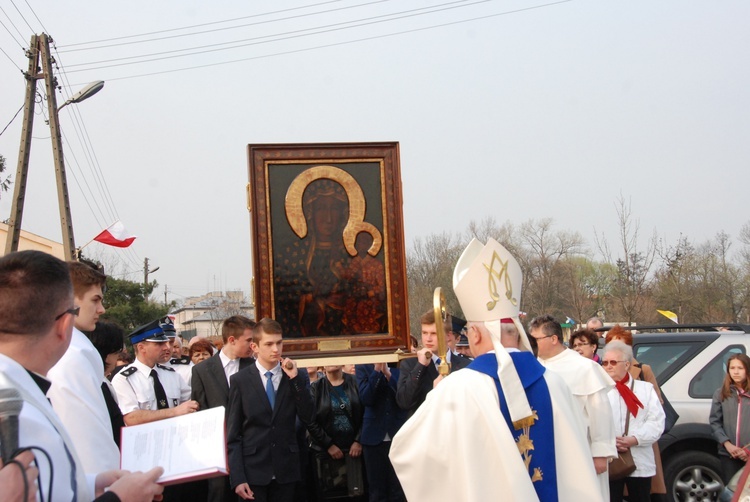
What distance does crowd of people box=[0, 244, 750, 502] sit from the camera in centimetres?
245

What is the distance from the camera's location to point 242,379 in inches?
274

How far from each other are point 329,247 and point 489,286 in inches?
103

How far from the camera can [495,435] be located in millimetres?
4133

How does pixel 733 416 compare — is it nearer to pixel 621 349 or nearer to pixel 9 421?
pixel 621 349

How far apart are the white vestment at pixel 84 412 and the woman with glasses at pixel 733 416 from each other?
22.4 ft

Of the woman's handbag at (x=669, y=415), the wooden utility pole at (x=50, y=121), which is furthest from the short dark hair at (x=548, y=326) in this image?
the wooden utility pole at (x=50, y=121)

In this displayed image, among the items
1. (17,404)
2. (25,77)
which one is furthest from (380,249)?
(25,77)

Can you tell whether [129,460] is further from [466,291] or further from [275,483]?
[275,483]

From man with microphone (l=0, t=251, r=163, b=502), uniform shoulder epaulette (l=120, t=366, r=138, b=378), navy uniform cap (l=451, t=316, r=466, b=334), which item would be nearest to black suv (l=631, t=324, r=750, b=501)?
navy uniform cap (l=451, t=316, r=466, b=334)

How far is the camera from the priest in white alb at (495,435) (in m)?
4.11

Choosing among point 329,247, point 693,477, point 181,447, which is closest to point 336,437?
point 329,247

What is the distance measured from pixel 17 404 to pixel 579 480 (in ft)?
10.9

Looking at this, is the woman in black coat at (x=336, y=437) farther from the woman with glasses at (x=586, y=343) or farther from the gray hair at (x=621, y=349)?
the gray hair at (x=621, y=349)

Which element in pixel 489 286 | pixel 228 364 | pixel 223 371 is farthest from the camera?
pixel 228 364
